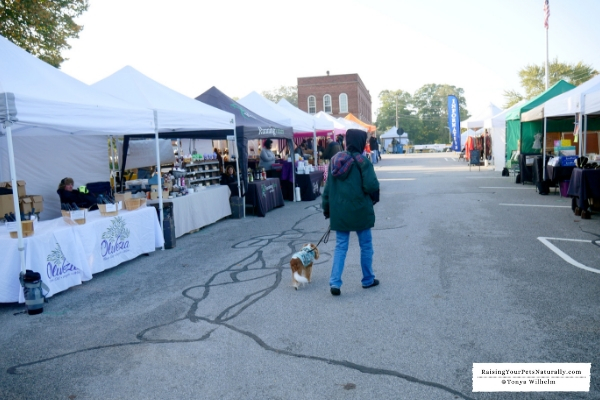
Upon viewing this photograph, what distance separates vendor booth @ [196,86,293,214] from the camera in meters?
11.7

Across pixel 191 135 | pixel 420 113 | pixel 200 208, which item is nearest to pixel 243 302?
pixel 200 208

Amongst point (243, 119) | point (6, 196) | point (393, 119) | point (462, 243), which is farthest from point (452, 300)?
point (393, 119)

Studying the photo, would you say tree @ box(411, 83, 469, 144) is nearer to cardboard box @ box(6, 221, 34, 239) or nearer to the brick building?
the brick building

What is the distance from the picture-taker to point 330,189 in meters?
5.44

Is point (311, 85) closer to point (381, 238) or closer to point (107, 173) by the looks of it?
point (107, 173)

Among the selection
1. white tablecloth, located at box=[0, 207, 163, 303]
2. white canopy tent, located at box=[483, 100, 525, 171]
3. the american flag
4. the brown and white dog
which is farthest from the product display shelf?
the american flag

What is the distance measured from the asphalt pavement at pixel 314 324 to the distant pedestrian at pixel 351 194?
0.59 meters

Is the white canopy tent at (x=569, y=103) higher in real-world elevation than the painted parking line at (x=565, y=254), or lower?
higher

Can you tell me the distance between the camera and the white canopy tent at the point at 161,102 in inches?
342

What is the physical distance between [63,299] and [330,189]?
354cm

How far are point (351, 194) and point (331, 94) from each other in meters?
54.6

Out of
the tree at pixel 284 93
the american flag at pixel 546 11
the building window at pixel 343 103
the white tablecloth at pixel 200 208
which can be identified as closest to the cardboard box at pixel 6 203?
the white tablecloth at pixel 200 208

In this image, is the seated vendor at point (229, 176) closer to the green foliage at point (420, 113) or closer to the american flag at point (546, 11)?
the american flag at point (546, 11)

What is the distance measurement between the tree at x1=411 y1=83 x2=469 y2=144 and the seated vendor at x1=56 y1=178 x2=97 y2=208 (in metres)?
89.8
